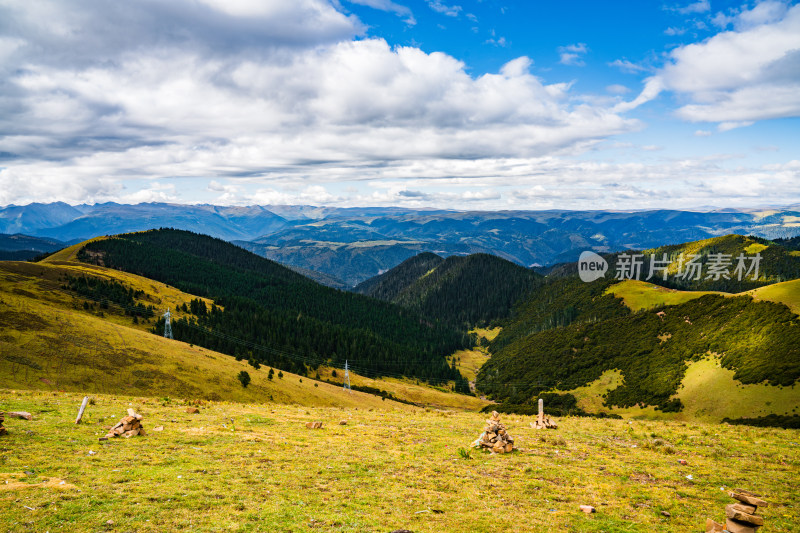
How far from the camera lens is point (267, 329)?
168 metres

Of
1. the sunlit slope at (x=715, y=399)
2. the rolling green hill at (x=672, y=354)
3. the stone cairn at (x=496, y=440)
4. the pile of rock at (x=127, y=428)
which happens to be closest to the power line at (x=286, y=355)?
the rolling green hill at (x=672, y=354)

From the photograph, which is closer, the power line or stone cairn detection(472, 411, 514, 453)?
stone cairn detection(472, 411, 514, 453)

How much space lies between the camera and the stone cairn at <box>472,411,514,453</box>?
26688 millimetres

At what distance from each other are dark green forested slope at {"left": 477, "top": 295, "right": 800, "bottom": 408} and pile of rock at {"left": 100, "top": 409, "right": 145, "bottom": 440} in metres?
104

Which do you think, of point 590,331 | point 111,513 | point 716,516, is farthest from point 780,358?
point 111,513

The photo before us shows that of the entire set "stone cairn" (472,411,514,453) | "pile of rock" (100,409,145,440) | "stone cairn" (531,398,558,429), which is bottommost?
"pile of rock" (100,409,145,440)

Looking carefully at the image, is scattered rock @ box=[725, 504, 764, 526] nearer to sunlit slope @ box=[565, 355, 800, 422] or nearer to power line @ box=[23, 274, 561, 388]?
sunlit slope @ box=[565, 355, 800, 422]

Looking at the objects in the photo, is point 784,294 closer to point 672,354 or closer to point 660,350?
point 672,354

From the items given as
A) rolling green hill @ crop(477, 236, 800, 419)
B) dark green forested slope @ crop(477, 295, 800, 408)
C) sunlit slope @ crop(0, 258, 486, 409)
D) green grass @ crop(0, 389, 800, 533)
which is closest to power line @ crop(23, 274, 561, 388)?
dark green forested slope @ crop(477, 295, 800, 408)

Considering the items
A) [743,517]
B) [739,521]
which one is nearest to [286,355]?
[739,521]

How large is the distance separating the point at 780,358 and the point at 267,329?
163 metres

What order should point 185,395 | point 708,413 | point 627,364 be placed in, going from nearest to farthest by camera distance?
point 185,395
point 708,413
point 627,364

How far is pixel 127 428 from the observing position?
26.2 meters

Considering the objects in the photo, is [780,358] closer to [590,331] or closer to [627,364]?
[627,364]
